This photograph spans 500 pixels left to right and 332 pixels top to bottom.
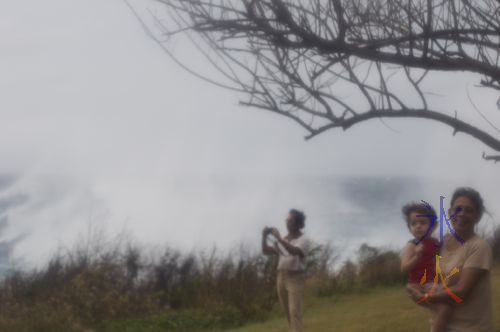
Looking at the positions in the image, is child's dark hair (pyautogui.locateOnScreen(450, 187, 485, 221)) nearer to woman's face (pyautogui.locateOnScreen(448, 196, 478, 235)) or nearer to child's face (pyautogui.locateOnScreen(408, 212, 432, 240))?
woman's face (pyautogui.locateOnScreen(448, 196, 478, 235))

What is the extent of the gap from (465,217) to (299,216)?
4.24 metres

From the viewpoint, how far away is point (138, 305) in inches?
517

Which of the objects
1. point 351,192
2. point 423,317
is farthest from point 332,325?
point 351,192

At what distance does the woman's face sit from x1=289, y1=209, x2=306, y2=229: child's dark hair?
4.17 meters

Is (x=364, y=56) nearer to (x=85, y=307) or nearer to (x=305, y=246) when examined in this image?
(x=305, y=246)

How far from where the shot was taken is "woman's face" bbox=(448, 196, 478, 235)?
3996 millimetres

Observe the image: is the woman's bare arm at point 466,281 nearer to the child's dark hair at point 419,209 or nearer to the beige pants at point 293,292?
the child's dark hair at point 419,209

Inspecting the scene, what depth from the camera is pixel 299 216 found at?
8.20 meters

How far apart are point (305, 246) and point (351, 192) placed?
2841 cm

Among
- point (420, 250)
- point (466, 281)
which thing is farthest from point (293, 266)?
point (466, 281)

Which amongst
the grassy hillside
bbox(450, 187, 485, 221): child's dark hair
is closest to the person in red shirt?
bbox(450, 187, 485, 221): child's dark hair

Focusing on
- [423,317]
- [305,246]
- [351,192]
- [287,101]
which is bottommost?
[423,317]

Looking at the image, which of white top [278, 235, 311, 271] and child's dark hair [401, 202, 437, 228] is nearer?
child's dark hair [401, 202, 437, 228]

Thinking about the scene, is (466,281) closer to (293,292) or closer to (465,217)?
(465,217)
